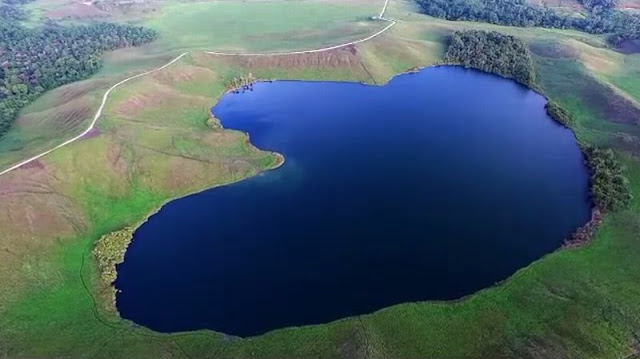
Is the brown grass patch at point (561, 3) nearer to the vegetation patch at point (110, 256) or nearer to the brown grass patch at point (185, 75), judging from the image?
the brown grass patch at point (185, 75)

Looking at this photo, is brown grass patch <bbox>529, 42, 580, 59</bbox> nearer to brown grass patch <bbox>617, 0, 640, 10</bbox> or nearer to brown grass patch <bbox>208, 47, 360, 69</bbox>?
brown grass patch <bbox>208, 47, 360, 69</bbox>

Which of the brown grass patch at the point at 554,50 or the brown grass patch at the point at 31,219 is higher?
the brown grass patch at the point at 554,50

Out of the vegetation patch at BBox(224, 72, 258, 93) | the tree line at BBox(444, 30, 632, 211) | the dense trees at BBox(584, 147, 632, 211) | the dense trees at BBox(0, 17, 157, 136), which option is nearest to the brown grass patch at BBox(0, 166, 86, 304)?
the dense trees at BBox(0, 17, 157, 136)

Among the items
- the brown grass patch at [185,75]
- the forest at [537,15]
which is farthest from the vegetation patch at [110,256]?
the forest at [537,15]

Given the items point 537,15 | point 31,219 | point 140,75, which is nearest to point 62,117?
point 140,75

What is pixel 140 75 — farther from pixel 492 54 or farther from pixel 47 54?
pixel 492 54

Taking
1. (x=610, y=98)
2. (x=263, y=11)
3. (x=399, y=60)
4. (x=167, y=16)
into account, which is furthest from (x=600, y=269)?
(x=167, y=16)

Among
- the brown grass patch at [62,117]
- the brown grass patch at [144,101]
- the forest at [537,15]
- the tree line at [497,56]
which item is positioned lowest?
the brown grass patch at [62,117]
